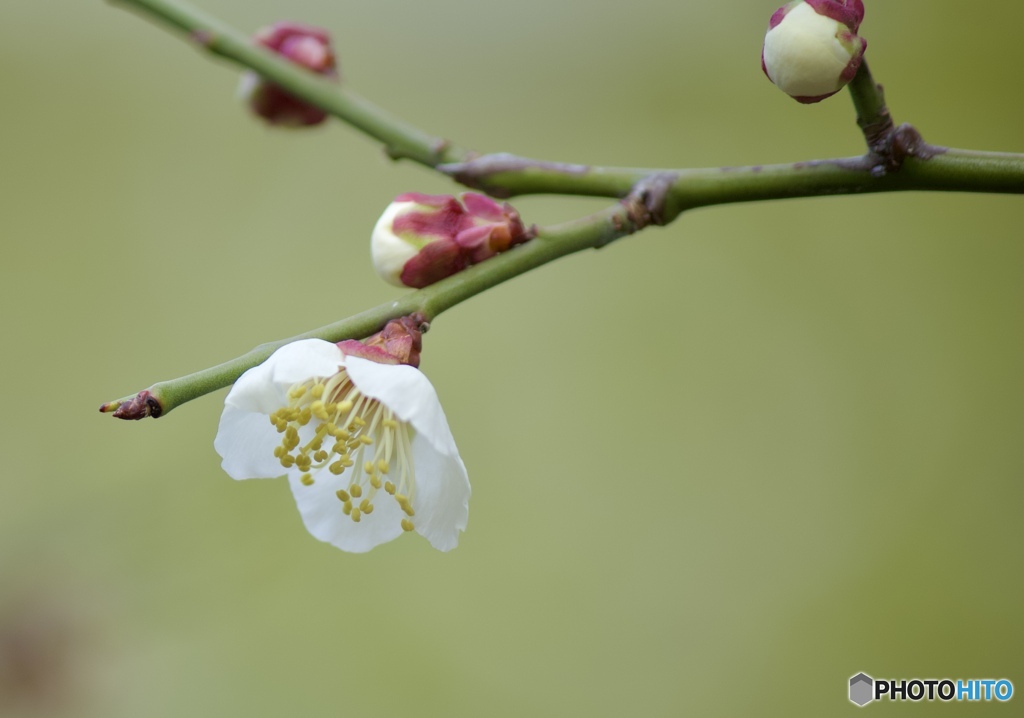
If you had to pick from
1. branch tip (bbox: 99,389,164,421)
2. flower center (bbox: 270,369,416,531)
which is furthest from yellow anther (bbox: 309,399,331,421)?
branch tip (bbox: 99,389,164,421)

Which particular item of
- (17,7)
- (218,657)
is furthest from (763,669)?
(17,7)

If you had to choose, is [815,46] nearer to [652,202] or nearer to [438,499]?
[652,202]

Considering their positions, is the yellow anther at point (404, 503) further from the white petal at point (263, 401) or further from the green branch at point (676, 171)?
the green branch at point (676, 171)

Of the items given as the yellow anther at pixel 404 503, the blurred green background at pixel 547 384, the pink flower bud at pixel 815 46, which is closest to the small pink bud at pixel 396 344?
the yellow anther at pixel 404 503

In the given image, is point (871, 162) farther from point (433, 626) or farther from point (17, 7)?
point (17, 7)

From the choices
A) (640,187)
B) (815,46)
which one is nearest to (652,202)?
(640,187)

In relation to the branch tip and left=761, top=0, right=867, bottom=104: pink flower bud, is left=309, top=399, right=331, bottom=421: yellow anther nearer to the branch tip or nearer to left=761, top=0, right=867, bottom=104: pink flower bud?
the branch tip
